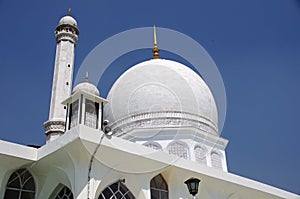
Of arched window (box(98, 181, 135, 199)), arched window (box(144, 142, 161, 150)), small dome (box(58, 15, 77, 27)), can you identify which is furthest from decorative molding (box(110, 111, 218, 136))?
small dome (box(58, 15, 77, 27))

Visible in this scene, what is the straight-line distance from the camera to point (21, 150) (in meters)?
9.37

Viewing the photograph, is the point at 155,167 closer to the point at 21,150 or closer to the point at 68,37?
the point at 21,150

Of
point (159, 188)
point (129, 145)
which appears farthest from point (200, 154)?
point (129, 145)

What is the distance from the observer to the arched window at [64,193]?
9806 millimetres

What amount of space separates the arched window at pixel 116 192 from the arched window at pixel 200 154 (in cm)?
599

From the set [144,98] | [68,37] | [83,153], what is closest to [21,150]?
[83,153]

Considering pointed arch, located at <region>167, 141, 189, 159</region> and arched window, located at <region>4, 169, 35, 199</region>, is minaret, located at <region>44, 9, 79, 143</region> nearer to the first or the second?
pointed arch, located at <region>167, 141, 189, 159</region>

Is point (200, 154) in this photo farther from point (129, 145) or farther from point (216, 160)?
point (129, 145)

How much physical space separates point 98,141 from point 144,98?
765 centimetres

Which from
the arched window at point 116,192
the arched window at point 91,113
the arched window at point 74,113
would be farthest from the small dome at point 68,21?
the arched window at point 116,192

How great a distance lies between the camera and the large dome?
15.9 m

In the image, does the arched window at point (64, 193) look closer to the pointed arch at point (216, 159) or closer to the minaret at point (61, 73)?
the minaret at point (61, 73)

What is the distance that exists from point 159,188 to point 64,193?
2938 millimetres

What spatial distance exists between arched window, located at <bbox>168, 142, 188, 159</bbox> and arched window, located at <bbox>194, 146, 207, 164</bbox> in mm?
535
